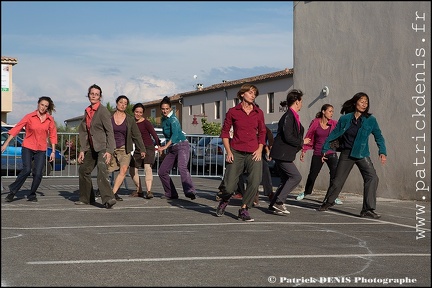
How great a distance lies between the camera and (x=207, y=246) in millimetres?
7398

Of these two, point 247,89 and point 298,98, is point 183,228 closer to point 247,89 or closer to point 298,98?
point 247,89

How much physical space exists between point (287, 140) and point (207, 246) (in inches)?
135

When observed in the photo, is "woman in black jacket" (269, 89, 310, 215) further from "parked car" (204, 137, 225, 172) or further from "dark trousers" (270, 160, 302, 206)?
"parked car" (204, 137, 225, 172)

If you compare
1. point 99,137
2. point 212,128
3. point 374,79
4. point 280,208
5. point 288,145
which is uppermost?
point 212,128

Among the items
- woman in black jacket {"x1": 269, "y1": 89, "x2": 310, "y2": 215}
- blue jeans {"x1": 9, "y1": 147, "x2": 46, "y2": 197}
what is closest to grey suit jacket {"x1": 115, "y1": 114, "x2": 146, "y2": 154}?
blue jeans {"x1": 9, "y1": 147, "x2": 46, "y2": 197}

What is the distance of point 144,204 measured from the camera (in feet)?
39.0

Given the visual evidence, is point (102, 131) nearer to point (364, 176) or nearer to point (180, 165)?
point (180, 165)

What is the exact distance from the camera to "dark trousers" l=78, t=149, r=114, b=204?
432 inches

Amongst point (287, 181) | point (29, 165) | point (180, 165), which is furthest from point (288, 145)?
point (29, 165)

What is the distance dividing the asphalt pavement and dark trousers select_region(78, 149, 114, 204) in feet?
0.94

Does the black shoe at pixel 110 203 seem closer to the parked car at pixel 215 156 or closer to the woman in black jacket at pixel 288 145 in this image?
the woman in black jacket at pixel 288 145

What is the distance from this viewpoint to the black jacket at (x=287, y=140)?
34.2ft

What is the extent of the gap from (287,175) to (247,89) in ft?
5.70

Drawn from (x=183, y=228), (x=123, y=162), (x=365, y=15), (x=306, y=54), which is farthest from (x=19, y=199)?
(x=365, y=15)
